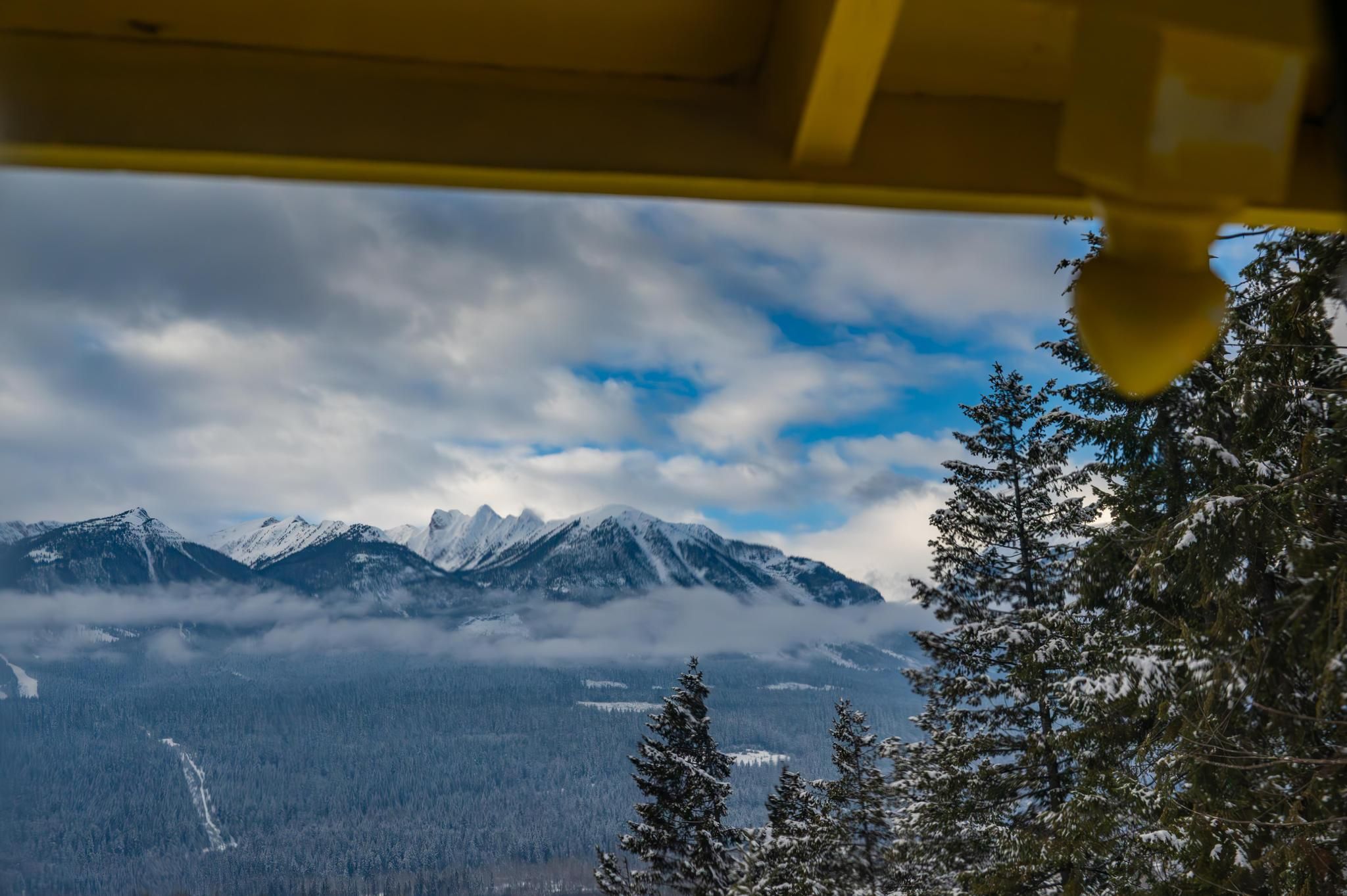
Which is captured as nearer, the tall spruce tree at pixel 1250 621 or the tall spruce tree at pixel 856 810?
the tall spruce tree at pixel 1250 621

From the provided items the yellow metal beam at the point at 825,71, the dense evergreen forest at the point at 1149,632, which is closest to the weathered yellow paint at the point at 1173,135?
the yellow metal beam at the point at 825,71

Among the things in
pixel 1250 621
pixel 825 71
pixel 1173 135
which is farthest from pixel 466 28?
pixel 1250 621

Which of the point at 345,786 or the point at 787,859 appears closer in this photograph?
the point at 787,859

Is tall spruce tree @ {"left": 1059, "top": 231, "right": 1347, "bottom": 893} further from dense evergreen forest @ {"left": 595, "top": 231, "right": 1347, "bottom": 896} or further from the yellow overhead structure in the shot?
the yellow overhead structure

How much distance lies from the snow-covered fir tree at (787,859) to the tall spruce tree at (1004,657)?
4138 mm

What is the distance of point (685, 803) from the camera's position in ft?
61.9

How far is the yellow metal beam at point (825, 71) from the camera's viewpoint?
2.89 ft

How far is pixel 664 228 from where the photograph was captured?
193250 millimetres

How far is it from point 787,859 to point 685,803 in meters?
2.37

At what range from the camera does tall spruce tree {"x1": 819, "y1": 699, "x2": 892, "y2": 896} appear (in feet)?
60.6

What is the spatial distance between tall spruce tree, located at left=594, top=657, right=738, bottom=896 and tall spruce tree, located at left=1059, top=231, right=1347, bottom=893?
10891 mm

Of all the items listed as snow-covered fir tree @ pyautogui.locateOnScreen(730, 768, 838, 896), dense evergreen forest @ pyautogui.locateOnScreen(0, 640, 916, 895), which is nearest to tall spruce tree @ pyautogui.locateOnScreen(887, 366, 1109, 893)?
snow-covered fir tree @ pyautogui.locateOnScreen(730, 768, 838, 896)

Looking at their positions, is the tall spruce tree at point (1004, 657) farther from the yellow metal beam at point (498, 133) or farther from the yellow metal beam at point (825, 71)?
the yellow metal beam at point (825, 71)

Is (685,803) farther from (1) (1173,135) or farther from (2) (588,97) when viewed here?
(1) (1173,135)
